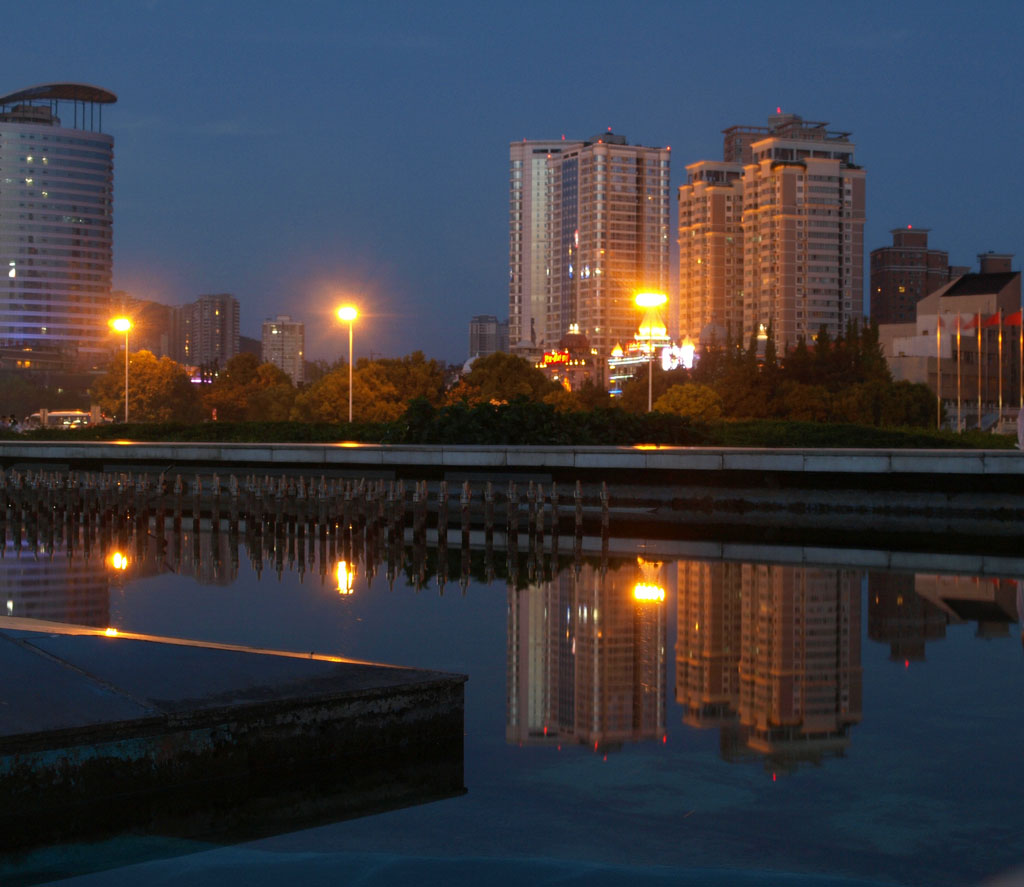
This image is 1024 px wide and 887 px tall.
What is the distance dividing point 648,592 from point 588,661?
16.3 ft

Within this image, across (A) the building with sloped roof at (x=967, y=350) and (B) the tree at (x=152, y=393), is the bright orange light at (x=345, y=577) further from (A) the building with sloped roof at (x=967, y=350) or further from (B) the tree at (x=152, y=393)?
(A) the building with sloped roof at (x=967, y=350)

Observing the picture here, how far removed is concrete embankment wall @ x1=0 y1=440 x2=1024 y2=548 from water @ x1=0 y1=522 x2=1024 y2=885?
642cm

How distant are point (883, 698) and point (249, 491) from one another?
21614mm

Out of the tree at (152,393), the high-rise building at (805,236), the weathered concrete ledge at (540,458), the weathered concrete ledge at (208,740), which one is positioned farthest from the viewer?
the high-rise building at (805,236)

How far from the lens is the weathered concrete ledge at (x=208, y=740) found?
25.5 feet

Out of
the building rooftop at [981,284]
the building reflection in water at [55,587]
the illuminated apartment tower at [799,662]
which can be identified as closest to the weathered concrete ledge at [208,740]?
the illuminated apartment tower at [799,662]

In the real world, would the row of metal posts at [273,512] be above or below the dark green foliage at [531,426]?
below

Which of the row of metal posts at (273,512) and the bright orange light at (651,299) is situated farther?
the bright orange light at (651,299)

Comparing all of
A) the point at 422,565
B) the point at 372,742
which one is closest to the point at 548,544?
the point at 422,565

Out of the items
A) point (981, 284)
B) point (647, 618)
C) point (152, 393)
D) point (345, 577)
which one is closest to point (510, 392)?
point (152, 393)

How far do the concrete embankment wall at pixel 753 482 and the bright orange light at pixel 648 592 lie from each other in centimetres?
771


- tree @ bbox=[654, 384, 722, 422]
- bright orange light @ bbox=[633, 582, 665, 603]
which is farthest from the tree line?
bright orange light @ bbox=[633, 582, 665, 603]

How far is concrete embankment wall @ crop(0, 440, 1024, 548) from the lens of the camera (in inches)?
1057

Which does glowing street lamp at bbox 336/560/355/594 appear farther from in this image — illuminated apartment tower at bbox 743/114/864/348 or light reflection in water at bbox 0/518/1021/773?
illuminated apartment tower at bbox 743/114/864/348
